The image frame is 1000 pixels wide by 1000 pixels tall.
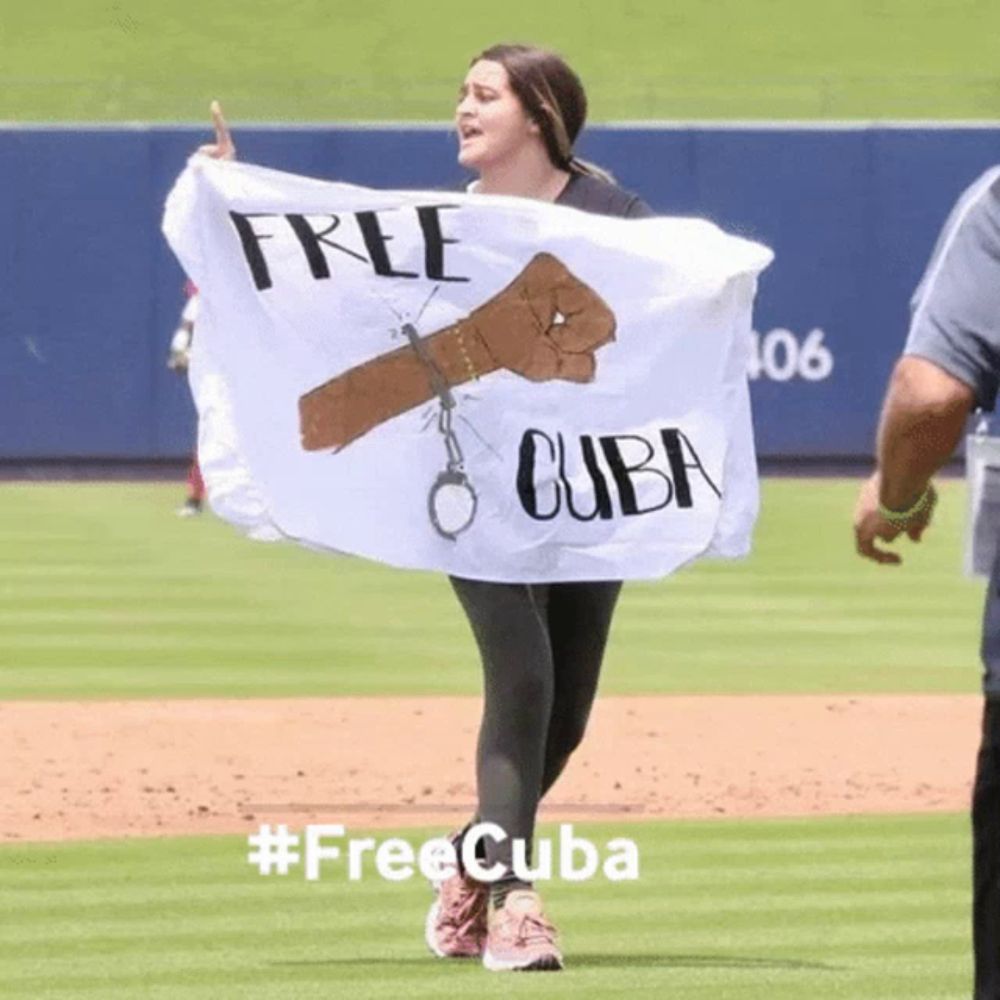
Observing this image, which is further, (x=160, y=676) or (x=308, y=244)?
(x=160, y=676)

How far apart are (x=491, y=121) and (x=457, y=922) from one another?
4.90 ft

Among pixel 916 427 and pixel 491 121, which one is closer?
pixel 916 427

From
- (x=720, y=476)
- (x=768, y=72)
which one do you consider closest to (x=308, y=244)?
(x=720, y=476)

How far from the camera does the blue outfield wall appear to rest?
77.9 ft

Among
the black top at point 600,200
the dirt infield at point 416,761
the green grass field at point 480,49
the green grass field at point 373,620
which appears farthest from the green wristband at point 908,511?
the green grass field at point 480,49

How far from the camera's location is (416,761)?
10.1 m

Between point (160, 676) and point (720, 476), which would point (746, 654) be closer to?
point (160, 676)

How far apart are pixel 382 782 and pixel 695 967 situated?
3.40 meters

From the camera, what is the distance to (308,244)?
6.38 m

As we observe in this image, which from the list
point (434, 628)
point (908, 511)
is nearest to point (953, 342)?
point (908, 511)

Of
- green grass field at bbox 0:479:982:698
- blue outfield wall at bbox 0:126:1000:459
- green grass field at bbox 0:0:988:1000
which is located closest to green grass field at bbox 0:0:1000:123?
green grass field at bbox 0:0:988:1000

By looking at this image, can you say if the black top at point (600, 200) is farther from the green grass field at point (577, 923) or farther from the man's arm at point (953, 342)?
the man's arm at point (953, 342)

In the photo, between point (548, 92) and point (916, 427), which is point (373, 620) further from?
point (916, 427)

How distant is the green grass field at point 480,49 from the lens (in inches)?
1200
